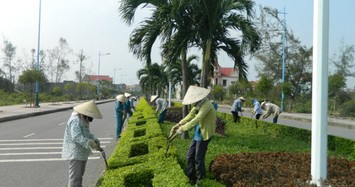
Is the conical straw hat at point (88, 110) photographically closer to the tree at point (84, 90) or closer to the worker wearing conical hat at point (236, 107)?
the worker wearing conical hat at point (236, 107)

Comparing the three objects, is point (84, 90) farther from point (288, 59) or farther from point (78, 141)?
point (78, 141)

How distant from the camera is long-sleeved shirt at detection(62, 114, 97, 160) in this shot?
5.02 metres

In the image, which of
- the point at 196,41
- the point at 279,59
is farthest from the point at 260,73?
the point at 196,41

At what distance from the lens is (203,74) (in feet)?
36.0

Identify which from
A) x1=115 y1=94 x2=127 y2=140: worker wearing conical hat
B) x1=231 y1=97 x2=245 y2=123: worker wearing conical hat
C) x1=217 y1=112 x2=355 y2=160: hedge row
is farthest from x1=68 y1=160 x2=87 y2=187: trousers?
x1=231 y1=97 x2=245 y2=123: worker wearing conical hat

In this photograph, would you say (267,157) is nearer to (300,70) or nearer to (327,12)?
(327,12)

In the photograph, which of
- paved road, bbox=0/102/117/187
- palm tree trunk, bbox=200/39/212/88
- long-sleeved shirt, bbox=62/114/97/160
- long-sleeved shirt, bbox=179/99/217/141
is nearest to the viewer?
long-sleeved shirt, bbox=62/114/97/160

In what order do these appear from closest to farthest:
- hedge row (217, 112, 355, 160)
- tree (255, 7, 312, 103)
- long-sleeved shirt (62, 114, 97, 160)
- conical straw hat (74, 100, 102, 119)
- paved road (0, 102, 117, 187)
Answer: long-sleeved shirt (62, 114, 97, 160) < conical straw hat (74, 100, 102, 119) < paved road (0, 102, 117, 187) < hedge row (217, 112, 355, 160) < tree (255, 7, 312, 103)

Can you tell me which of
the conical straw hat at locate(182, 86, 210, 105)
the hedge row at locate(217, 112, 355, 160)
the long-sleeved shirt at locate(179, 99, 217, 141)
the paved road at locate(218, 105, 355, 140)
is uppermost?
the conical straw hat at locate(182, 86, 210, 105)

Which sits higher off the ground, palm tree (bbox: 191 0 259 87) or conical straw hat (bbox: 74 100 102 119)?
palm tree (bbox: 191 0 259 87)

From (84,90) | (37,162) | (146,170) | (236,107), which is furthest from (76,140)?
(84,90)

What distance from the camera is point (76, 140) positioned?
504cm

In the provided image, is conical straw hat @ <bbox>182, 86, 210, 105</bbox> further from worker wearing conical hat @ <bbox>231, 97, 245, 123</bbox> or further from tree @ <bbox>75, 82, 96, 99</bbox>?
tree @ <bbox>75, 82, 96, 99</bbox>

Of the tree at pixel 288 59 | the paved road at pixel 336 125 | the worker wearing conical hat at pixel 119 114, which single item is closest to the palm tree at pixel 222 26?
the worker wearing conical hat at pixel 119 114
